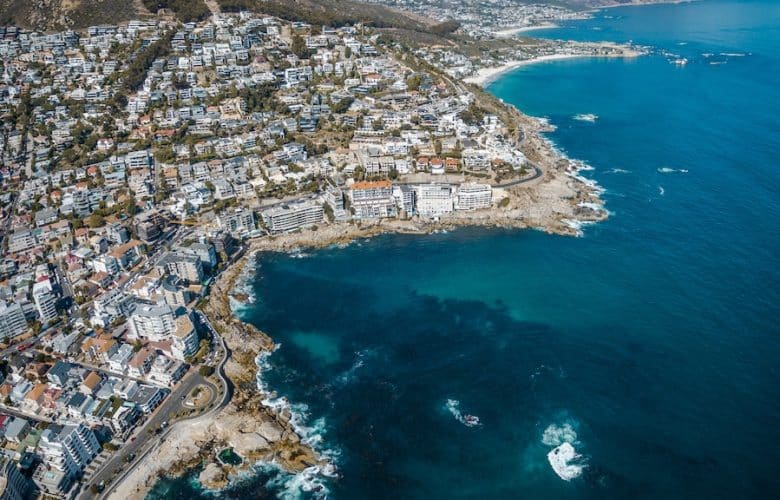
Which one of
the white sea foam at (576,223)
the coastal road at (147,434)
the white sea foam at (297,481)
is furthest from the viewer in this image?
the white sea foam at (576,223)

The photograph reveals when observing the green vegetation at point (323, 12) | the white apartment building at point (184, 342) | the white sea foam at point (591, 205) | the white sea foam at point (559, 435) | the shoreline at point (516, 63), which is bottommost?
the white sea foam at point (559, 435)

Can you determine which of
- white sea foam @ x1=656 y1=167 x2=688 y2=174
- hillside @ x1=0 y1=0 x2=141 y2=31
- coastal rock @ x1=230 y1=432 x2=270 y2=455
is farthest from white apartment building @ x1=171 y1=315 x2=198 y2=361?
hillside @ x1=0 y1=0 x2=141 y2=31

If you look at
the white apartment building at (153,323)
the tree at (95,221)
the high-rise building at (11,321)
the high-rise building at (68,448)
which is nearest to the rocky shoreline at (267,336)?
the high-rise building at (68,448)

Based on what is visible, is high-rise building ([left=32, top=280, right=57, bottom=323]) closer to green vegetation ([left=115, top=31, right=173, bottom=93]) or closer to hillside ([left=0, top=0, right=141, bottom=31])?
green vegetation ([left=115, top=31, right=173, bottom=93])

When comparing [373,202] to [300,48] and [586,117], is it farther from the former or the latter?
[300,48]

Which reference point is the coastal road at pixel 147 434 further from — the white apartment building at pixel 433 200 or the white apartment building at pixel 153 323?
the white apartment building at pixel 433 200

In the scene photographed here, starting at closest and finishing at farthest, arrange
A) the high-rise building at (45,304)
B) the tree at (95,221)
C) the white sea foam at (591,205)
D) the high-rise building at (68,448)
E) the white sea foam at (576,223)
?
the high-rise building at (68,448) < the high-rise building at (45,304) < the tree at (95,221) < the white sea foam at (576,223) < the white sea foam at (591,205)

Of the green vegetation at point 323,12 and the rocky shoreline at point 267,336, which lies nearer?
the rocky shoreline at point 267,336
